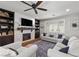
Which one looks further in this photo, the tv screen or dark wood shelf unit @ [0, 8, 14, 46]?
the tv screen

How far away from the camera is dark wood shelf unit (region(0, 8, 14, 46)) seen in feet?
12.3

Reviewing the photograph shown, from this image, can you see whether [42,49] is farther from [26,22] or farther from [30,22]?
[30,22]

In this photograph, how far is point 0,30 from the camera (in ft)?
12.1

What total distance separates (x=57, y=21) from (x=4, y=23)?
169 inches

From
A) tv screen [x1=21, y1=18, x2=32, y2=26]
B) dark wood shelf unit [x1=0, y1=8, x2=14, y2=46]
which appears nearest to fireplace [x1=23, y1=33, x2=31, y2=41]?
tv screen [x1=21, y1=18, x2=32, y2=26]

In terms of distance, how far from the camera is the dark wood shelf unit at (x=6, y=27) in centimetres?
375

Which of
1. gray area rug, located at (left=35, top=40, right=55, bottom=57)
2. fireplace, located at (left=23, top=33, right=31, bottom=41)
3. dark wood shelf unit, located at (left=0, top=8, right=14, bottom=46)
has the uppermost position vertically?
dark wood shelf unit, located at (left=0, top=8, right=14, bottom=46)

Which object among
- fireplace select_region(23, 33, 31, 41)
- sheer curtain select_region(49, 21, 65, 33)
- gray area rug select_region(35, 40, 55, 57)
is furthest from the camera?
sheer curtain select_region(49, 21, 65, 33)

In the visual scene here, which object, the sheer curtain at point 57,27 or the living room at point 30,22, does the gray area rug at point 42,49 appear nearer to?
the living room at point 30,22

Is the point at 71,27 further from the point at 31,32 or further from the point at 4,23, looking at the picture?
the point at 4,23

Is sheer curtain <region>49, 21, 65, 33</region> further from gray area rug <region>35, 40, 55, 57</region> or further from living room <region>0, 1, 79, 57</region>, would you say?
gray area rug <region>35, 40, 55, 57</region>

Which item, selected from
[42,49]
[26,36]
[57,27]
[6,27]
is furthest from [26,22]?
[57,27]

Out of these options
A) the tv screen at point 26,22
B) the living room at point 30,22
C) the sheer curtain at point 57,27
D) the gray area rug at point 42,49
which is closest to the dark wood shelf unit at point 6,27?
the living room at point 30,22

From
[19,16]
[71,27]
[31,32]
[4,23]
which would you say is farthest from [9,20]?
[71,27]
